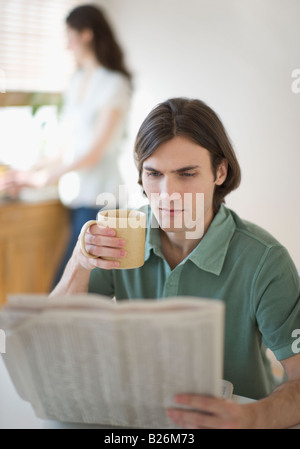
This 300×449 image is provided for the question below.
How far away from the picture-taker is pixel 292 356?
1.04 m

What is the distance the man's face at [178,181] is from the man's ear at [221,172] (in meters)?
0.05

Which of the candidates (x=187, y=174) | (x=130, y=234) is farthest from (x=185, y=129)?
(x=130, y=234)

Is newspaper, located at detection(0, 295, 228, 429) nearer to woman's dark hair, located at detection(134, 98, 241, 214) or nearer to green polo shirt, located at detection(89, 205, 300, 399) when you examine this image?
green polo shirt, located at detection(89, 205, 300, 399)

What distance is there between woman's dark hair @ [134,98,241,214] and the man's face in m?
0.01

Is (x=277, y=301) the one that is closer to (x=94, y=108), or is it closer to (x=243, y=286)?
(x=243, y=286)

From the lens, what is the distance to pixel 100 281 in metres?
1.26

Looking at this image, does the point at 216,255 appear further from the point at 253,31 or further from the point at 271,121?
the point at 253,31

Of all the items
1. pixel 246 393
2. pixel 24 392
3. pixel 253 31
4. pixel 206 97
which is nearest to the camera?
pixel 24 392

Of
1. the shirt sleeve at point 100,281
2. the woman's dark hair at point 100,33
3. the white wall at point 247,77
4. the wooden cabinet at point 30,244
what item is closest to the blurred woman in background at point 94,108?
the woman's dark hair at point 100,33

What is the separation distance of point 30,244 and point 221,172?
179 cm

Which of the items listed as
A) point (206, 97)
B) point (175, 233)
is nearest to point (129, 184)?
point (206, 97)

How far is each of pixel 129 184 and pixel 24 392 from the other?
203 cm

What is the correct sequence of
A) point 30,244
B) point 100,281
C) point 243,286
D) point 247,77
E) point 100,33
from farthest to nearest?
point 30,244, point 100,33, point 247,77, point 100,281, point 243,286
